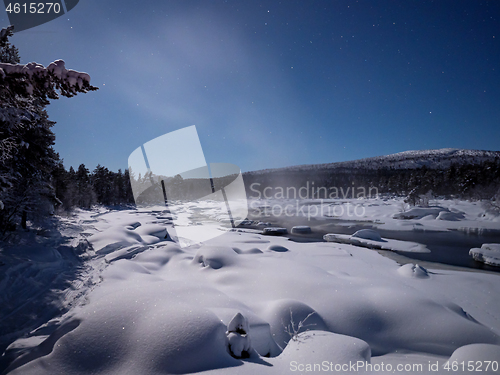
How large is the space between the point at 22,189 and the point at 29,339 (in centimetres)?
1087

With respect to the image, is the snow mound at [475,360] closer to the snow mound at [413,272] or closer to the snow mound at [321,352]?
the snow mound at [321,352]

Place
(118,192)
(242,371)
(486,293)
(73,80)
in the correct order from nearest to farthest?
(73,80) < (242,371) < (486,293) < (118,192)

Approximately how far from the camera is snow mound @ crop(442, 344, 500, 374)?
3103 mm

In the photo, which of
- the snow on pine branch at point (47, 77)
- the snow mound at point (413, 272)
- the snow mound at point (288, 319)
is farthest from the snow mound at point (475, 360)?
the snow on pine branch at point (47, 77)

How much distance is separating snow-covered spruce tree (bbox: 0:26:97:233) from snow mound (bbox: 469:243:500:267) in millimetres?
19309

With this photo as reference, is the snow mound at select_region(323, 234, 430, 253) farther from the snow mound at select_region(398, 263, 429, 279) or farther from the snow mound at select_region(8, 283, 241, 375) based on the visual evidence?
the snow mound at select_region(8, 283, 241, 375)

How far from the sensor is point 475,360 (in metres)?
3.25

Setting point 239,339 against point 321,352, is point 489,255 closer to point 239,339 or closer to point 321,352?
point 321,352

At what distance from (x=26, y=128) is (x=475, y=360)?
15.9 m

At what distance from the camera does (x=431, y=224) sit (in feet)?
89.0

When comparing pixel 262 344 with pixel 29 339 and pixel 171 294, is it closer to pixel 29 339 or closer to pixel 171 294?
pixel 171 294

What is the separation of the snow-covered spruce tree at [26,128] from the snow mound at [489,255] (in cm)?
1931

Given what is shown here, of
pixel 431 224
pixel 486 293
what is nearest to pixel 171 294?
pixel 486 293

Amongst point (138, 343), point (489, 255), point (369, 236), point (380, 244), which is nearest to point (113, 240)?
point (138, 343)
